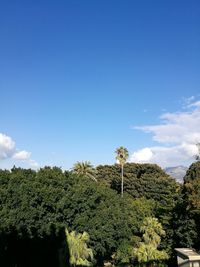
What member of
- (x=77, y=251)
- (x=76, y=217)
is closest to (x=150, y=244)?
(x=76, y=217)

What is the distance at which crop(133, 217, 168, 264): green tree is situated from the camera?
38750 millimetres

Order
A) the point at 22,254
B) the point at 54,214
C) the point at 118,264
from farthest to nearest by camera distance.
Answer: the point at 118,264 → the point at 54,214 → the point at 22,254

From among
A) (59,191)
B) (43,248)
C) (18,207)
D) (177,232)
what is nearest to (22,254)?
(43,248)

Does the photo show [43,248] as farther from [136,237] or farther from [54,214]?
[136,237]

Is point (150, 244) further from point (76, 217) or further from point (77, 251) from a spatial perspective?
point (77, 251)

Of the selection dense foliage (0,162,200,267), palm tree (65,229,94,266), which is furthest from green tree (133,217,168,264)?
palm tree (65,229,94,266)

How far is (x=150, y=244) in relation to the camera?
134 ft

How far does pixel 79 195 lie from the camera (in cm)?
3738

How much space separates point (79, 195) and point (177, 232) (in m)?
10.7

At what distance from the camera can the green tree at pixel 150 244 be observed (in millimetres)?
38750

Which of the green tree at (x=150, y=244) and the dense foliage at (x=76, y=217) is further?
the green tree at (x=150, y=244)

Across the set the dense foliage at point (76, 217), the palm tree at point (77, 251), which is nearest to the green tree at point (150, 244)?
the dense foliage at point (76, 217)

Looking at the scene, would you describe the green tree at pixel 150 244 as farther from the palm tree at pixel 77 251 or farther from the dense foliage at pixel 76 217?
the palm tree at pixel 77 251

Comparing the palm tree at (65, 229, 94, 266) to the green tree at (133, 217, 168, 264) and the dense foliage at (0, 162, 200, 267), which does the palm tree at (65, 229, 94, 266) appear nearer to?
the dense foliage at (0, 162, 200, 267)
